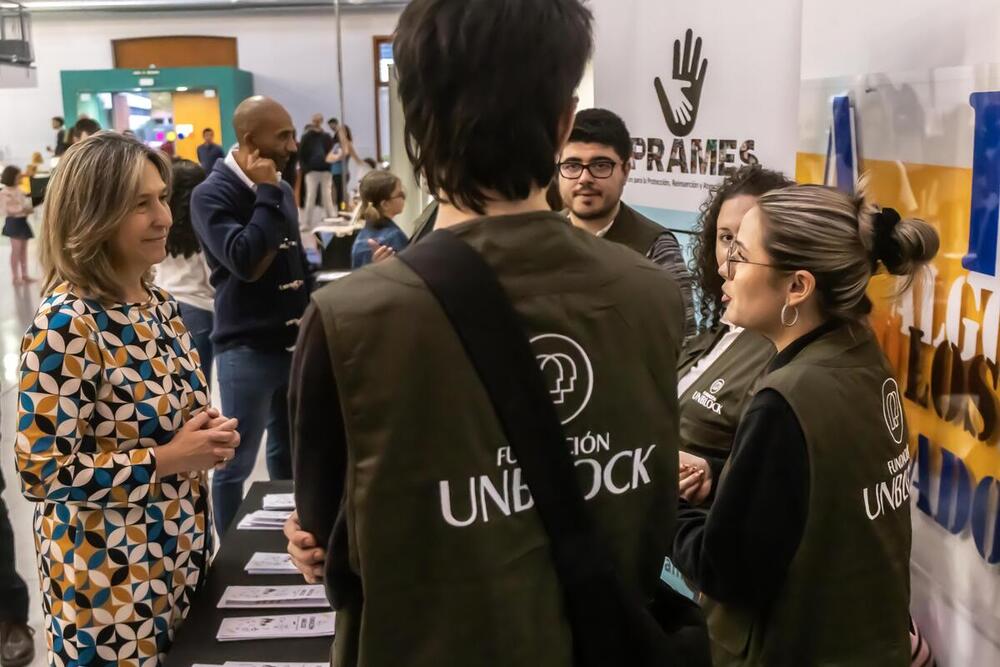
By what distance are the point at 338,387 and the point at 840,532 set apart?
85 cm

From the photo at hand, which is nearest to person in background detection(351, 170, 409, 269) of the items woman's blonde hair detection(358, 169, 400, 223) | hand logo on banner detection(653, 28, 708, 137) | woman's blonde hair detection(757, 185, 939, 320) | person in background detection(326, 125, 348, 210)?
woman's blonde hair detection(358, 169, 400, 223)

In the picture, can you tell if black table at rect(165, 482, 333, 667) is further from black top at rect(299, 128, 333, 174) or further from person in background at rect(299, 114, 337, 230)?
black top at rect(299, 128, 333, 174)

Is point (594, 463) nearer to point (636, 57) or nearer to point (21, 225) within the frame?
point (636, 57)

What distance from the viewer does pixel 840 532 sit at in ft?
4.33

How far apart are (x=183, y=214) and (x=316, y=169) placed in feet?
27.1

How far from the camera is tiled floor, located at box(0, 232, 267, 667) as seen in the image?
334 centimetres

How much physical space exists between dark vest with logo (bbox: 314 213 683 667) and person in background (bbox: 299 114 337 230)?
10.9 meters

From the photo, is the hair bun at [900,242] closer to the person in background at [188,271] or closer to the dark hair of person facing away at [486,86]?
the dark hair of person facing away at [486,86]

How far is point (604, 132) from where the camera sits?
2.50 m

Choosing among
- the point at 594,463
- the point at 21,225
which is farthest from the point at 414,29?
the point at 21,225

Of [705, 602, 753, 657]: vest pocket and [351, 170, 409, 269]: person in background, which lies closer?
[705, 602, 753, 657]: vest pocket

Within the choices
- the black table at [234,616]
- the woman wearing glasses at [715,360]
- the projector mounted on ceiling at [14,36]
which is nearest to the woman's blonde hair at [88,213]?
the black table at [234,616]

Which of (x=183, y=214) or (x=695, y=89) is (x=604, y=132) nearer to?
(x=695, y=89)

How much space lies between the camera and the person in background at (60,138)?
980cm
